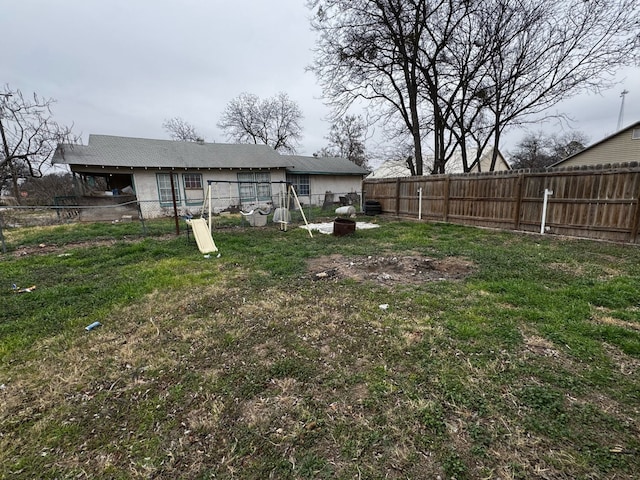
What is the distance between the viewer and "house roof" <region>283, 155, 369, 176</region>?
61.2 feet

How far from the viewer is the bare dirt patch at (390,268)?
4.53 m

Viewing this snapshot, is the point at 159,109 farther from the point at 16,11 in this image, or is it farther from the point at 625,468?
the point at 625,468

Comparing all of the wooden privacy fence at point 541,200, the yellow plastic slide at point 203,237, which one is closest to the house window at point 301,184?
the wooden privacy fence at point 541,200

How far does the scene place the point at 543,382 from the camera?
208cm

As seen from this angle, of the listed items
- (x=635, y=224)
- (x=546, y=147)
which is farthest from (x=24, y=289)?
(x=546, y=147)

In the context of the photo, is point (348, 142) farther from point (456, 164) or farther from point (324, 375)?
point (324, 375)

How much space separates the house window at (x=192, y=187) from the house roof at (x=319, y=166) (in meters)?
5.41

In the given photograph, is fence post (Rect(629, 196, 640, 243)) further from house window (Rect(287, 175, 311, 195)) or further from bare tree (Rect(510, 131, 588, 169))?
bare tree (Rect(510, 131, 588, 169))

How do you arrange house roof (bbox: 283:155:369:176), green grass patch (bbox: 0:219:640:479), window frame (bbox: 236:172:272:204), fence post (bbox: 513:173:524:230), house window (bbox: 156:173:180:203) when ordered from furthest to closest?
1. house roof (bbox: 283:155:369:176)
2. window frame (bbox: 236:172:272:204)
3. house window (bbox: 156:173:180:203)
4. fence post (bbox: 513:173:524:230)
5. green grass patch (bbox: 0:219:640:479)

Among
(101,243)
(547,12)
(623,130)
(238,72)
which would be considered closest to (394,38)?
(547,12)

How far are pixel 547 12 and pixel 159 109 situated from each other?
97.2 feet

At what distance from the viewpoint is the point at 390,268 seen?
200 inches

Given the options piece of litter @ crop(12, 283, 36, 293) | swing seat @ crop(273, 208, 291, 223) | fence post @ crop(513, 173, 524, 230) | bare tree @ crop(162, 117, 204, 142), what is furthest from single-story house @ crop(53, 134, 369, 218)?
bare tree @ crop(162, 117, 204, 142)

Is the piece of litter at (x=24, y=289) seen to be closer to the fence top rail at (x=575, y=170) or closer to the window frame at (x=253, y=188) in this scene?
the fence top rail at (x=575, y=170)
